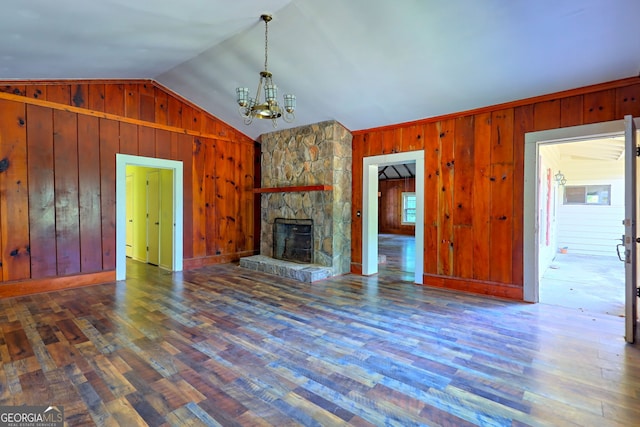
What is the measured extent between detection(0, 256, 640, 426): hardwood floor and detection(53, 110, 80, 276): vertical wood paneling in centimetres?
69

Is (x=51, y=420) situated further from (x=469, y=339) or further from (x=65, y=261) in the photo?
(x=65, y=261)

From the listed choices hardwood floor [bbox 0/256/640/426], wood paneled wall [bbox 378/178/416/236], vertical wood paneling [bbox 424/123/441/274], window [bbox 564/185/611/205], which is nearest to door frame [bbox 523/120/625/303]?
hardwood floor [bbox 0/256/640/426]

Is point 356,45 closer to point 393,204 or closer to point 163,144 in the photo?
point 163,144

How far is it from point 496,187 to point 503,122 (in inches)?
33.8

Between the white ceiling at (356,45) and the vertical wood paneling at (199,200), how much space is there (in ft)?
5.41

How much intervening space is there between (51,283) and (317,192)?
13.8 feet

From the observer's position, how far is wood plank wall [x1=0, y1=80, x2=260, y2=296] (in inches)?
161

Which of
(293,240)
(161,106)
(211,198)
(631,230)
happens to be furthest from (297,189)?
(631,230)

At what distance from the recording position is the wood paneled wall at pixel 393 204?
13469 millimetres

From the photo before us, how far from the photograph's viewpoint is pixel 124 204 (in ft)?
16.7

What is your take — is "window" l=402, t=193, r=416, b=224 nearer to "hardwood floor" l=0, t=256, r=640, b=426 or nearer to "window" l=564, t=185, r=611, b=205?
"window" l=564, t=185, r=611, b=205

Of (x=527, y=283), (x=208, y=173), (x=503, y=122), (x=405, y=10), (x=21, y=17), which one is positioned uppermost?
(x=405, y=10)

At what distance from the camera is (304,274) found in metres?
4.95

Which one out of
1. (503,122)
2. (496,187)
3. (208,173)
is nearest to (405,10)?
(503,122)
